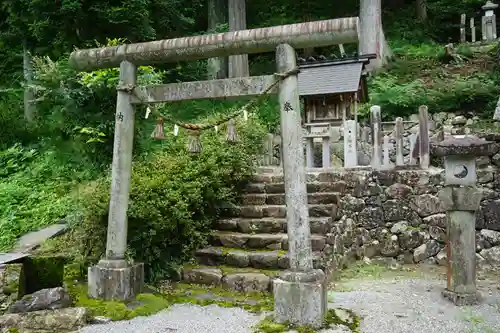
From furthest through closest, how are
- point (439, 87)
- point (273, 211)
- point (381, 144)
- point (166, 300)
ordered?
point (439, 87), point (381, 144), point (273, 211), point (166, 300)

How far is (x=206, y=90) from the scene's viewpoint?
5.15 metres

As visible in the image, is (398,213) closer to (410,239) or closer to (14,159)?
(410,239)

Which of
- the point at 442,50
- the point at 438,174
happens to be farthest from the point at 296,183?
the point at 442,50

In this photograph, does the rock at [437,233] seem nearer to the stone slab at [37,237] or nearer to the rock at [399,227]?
the rock at [399,227]

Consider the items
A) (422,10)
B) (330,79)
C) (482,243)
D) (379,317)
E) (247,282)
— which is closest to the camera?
(379,317)

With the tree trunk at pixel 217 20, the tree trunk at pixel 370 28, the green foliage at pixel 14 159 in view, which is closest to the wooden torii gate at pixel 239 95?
the green foliage at pixel 14 159

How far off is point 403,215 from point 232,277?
383 cm

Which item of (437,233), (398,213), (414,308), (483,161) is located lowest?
(414,308)

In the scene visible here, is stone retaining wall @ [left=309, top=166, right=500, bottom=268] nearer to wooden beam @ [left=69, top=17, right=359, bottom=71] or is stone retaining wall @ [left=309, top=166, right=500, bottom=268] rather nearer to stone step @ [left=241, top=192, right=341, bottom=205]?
stone step @ [left=241, top=192, right=341, bottom=205]

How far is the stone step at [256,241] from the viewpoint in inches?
246

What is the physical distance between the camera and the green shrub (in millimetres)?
5887

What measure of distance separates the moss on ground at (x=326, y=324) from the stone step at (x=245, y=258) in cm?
110

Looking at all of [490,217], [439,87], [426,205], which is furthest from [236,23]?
[490,217]

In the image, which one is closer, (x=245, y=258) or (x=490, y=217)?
(x=245, y=258)
